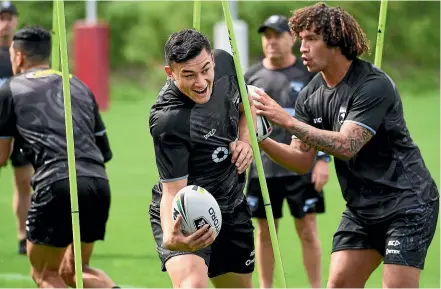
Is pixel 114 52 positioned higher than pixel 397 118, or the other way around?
Answer: pixel 397 118

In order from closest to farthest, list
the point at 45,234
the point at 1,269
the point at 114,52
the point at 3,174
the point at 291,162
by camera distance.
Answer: the point at 291,162 → the point at 45,234 → the point at 1,269 → the point at 3,174 → the point at 114,52

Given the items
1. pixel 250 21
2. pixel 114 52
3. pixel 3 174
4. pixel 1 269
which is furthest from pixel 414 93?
pixel 1 269

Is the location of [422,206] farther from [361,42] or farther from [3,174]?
[3,174]

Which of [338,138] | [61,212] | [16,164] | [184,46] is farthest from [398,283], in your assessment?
[16,164]

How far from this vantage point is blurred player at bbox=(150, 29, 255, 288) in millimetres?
6148

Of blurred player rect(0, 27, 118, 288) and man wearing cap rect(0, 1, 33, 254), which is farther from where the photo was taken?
man wearing cap rect(0, 1, 33, 254)

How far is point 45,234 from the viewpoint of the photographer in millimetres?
8039

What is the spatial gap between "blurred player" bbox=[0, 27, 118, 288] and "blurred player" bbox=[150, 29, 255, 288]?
165cm

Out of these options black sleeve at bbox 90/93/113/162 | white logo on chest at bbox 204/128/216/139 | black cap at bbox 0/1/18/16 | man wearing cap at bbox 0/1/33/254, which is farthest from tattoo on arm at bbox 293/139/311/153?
black cap at bbox 0/1/18/16

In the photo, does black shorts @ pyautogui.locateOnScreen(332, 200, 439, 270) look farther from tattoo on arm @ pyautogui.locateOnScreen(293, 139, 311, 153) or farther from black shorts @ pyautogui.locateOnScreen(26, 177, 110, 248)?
black shorts @ pyautogui.locateOnScreen(26, 177, 110, 248)

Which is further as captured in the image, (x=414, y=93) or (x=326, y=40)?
(x=414, y=93)

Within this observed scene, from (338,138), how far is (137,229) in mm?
5811

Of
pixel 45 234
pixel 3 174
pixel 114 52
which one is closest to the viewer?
pixel 45 234

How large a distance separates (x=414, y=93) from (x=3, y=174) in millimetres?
13042
